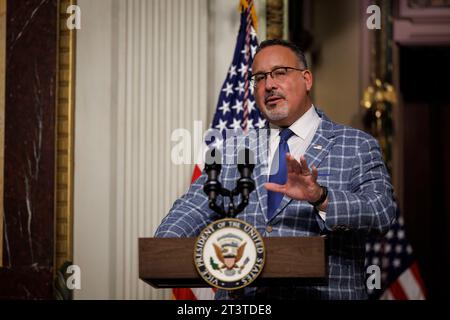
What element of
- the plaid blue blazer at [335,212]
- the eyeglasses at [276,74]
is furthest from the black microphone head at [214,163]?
the eyeglasses at [276,74]

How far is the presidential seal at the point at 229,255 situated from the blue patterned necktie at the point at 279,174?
1.45ft

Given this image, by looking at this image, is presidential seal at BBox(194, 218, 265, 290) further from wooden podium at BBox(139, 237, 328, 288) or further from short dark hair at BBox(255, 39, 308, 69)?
short dark hair at BBox(255, 39, 308, 69)

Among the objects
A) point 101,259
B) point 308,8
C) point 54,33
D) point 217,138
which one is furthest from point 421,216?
point 54,33

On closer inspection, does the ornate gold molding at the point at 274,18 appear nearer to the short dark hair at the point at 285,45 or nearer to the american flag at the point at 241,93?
the american flag at the point at 241,93

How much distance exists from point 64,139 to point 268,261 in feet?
6.55

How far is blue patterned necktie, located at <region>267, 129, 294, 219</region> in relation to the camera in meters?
2.63

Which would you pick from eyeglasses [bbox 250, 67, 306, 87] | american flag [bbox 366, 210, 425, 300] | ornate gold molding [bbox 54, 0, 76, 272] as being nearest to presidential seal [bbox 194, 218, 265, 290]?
eyeglasses [bbox 250, 67, 306, 87]

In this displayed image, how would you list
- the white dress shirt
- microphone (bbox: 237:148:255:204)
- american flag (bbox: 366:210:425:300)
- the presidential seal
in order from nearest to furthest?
the presidential seal → microphone (bbox: 237:148:255:204) → the white dress shirt → american flag (bbox: 366:210:425:300)

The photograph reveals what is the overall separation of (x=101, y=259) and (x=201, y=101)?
3.03 ft

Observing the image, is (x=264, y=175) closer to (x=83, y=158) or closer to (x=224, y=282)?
(x=224, y=282)

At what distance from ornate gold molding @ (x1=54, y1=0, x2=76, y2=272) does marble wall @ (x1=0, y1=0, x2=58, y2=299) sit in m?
0.03

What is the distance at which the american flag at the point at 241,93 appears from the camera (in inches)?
150

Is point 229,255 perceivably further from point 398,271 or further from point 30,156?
point 398,271

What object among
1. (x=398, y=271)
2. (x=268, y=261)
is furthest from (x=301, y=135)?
(x=398, y=271)
